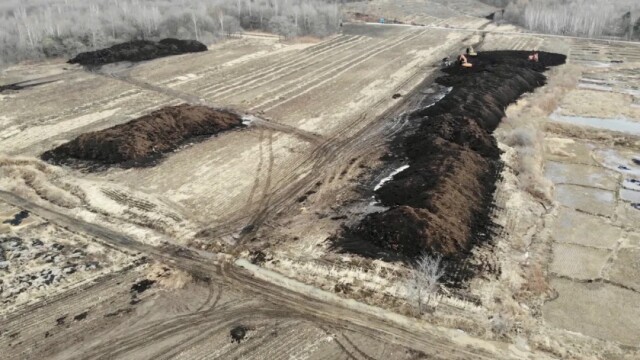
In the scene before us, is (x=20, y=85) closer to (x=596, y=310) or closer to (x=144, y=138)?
(x=144, y=138)

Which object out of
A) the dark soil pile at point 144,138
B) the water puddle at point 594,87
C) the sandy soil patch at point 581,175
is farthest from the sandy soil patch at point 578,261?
the water puddle at point 594,87

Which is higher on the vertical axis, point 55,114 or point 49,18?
point 49,18

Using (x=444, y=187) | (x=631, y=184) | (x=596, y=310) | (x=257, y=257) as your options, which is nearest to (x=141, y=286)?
(x=257, y=257)

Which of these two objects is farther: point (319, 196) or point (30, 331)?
point (319, 196)

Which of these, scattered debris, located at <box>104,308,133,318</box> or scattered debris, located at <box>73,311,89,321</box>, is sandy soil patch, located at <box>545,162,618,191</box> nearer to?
scattered debris, located at <box>104,308,133,318</box>

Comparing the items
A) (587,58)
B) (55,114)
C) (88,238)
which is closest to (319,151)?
(88,238)

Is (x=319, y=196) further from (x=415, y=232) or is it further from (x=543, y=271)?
(x=543, y=271)
